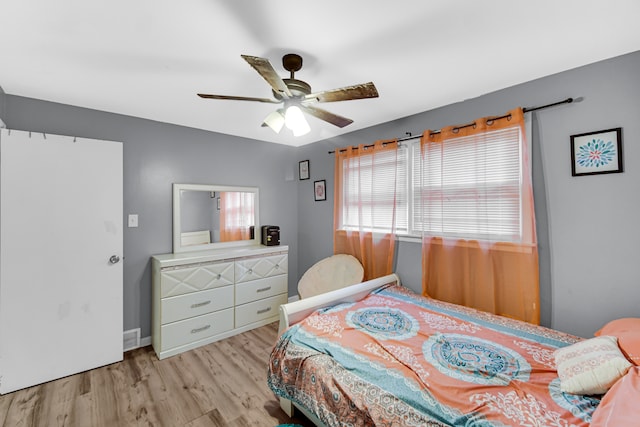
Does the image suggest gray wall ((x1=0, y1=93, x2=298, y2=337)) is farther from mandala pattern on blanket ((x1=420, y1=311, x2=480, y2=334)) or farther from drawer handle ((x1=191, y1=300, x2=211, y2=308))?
mandala pattern on blanket ((x1=420, y1=311, x2=480, y2=334))

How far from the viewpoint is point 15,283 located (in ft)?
6.99

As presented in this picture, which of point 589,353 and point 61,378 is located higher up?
point 589,353

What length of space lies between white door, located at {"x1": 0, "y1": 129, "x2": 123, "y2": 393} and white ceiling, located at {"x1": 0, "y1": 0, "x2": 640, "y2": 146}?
1.77ft

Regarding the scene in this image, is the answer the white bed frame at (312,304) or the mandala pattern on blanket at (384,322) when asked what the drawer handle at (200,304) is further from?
the mandala pattern on blanket at (384,322)

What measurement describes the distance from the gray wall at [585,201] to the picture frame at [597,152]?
0.04m

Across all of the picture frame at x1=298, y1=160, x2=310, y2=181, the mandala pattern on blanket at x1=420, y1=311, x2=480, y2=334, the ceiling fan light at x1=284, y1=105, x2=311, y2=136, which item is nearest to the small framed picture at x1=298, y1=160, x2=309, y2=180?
the picture frame at x1=298, y1=160, x2=310, y2=181

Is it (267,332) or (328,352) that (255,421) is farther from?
(267,332)

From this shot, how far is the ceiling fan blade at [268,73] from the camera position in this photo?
128cm

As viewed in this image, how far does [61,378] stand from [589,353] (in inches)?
145

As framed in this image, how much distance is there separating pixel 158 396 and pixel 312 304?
1361 millimetres

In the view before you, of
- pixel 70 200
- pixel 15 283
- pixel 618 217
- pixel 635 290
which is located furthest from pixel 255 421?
pixel 618 217

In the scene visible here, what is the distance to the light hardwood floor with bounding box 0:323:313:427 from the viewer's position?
6.01ft

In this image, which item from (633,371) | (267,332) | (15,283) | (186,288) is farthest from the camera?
(267,332)

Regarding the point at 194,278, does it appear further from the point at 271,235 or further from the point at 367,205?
the point at 367,205
